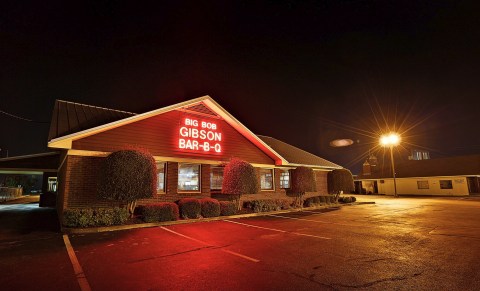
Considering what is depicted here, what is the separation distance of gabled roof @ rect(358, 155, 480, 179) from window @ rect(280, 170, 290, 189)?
28.6m

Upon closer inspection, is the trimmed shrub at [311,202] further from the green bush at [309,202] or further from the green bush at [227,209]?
the green bush at [227,209]

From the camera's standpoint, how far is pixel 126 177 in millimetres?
11438

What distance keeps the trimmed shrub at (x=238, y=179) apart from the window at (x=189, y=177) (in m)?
1.82

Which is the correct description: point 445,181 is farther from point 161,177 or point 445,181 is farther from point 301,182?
point 161,177

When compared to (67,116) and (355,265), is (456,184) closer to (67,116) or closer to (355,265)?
(355,265)

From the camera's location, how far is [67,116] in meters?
13.9

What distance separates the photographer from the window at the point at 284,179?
21156 mm

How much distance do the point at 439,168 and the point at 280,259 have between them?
4298 cm

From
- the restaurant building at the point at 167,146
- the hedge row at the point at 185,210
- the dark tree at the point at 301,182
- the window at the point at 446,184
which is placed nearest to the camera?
the hedge row at the point at 185,210

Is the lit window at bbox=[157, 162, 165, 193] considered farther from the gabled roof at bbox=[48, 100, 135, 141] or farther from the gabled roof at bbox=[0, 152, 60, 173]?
the gabled roof at bbox=[0, 152, 60, 173]

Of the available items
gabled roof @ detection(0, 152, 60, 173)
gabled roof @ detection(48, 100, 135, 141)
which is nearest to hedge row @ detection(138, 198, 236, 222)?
gabled roof @ detection(48, 100, 135, 141)

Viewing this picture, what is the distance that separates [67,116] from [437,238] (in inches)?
684

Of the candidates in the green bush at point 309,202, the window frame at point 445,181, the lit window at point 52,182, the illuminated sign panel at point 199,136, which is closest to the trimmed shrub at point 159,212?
the illuminated sign panel at point 199,136

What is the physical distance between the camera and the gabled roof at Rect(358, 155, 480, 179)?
117ft
